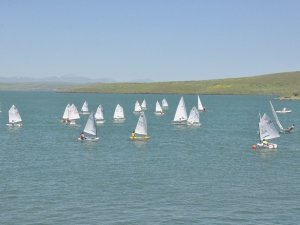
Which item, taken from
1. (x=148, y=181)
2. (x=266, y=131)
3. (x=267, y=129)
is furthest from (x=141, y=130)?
(x=148, y=181)

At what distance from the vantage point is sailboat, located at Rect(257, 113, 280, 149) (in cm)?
8312

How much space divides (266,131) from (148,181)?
33.1m

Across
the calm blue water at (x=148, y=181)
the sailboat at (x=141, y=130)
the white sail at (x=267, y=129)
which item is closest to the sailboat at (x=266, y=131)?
the white sail at (x=267, y=129)

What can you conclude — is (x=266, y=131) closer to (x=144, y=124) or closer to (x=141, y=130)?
(x=144, y=124)

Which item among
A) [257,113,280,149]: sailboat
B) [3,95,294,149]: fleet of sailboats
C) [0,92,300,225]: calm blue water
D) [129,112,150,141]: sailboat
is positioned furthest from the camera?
[129,112,150,141]: sailboat

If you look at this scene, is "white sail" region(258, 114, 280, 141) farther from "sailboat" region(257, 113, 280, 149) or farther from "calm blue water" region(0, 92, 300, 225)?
"calm blue water" region(0, 92, 300, 225)

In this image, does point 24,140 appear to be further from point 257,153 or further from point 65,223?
point 65,223

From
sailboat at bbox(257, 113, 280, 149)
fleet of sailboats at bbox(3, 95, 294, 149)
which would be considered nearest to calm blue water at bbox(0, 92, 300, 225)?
sailboat at bbox(257, 113, 280, 149)

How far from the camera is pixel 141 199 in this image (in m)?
48.7

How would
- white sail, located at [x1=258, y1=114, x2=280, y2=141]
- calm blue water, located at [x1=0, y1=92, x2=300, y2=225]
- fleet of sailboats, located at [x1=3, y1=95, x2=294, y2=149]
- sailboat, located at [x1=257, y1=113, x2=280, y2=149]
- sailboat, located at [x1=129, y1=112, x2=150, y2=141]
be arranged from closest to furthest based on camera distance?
1. calm blue water, located at [x1=0, y1=92, x2=300, y2=225]
2. sailboat, located at [x1=257, y1=113, x2=280, y2=149]
3. white sail, located at [x1=258, y1=114, x2=280, y2=141]
4. fleet of sailboats, located at [x1=3, y1=95, x2=294, y2=149]
5. sailboat, located at [x1=129, y1=112, x2=150, y2=141]

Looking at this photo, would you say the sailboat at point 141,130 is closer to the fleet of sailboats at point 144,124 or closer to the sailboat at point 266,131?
Answer: the fleet of sailboats at point 144,124

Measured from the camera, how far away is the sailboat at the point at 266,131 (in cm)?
8312

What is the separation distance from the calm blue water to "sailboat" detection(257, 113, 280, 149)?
72.0 inches

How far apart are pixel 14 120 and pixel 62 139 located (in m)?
30.0
